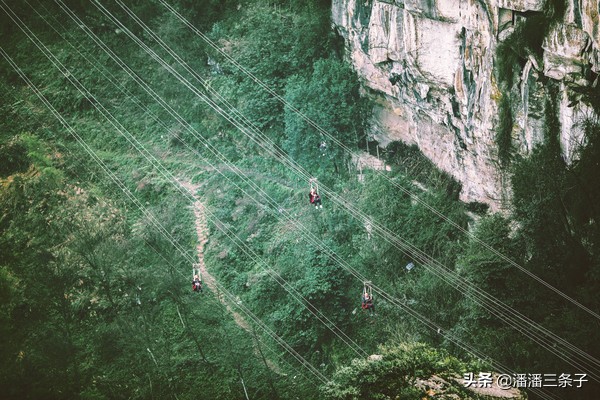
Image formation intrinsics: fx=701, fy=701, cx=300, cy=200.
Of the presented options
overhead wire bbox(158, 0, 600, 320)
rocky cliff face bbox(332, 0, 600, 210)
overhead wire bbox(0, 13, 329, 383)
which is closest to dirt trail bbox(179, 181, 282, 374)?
overhead wire bbox(0, 13, 329, 383)

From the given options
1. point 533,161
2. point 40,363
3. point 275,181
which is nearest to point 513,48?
point 533,161

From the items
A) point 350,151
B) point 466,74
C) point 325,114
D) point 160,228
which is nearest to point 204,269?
point 160,228

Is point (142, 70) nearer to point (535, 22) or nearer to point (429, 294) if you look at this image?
point (429, 294)

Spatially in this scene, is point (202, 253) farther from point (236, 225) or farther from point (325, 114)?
point (325, 114)

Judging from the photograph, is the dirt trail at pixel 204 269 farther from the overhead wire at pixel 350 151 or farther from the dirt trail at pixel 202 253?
the overhead wire at pixel 350 151

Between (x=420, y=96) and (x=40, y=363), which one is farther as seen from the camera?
(x=40, y=363)

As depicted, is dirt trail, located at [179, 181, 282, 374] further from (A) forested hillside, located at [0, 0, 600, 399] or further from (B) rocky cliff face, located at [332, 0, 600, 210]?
(B) rocky cliff face, located at [332, 0, 600, 210]
